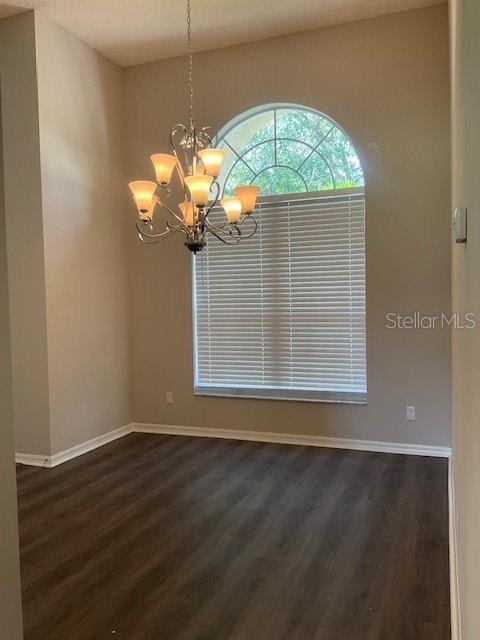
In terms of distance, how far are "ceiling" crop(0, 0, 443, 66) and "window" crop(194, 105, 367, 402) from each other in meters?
0.72

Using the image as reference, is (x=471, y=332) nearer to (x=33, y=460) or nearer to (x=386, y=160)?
(x=386, y=160)

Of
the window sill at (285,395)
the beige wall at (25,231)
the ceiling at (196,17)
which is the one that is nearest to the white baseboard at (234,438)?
the beige wall at (25,231)

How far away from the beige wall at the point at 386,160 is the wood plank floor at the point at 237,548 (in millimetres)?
469

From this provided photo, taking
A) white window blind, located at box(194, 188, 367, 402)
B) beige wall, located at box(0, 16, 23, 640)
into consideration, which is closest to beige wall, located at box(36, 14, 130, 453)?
white window blind, located at box(194, 188, 367, 402)

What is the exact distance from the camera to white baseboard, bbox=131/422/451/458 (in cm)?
460

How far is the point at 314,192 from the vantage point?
4902 mm

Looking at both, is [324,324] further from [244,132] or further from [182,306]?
[244,132]

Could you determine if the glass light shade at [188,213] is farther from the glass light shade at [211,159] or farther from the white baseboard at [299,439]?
the white baseboard at [299,439]

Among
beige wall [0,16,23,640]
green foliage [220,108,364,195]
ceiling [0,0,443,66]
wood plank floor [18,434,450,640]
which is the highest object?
ceiling [0,0,443,66]

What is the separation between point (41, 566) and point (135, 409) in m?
2.85

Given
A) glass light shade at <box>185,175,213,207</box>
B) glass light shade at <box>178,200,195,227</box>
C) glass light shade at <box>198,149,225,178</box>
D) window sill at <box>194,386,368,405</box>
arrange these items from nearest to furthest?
glass light shade at <box>185,175,213,207</box>
glass light shade at <box>198,149,225,178</box>
glass light shade at <box>178,200,195,227</box>
window sill at <box>194,386,368,405</box>

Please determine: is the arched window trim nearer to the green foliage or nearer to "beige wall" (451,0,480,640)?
the green foliage

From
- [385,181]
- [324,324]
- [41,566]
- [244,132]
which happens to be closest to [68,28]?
[244,132]

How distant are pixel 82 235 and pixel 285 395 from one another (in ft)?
7.95
